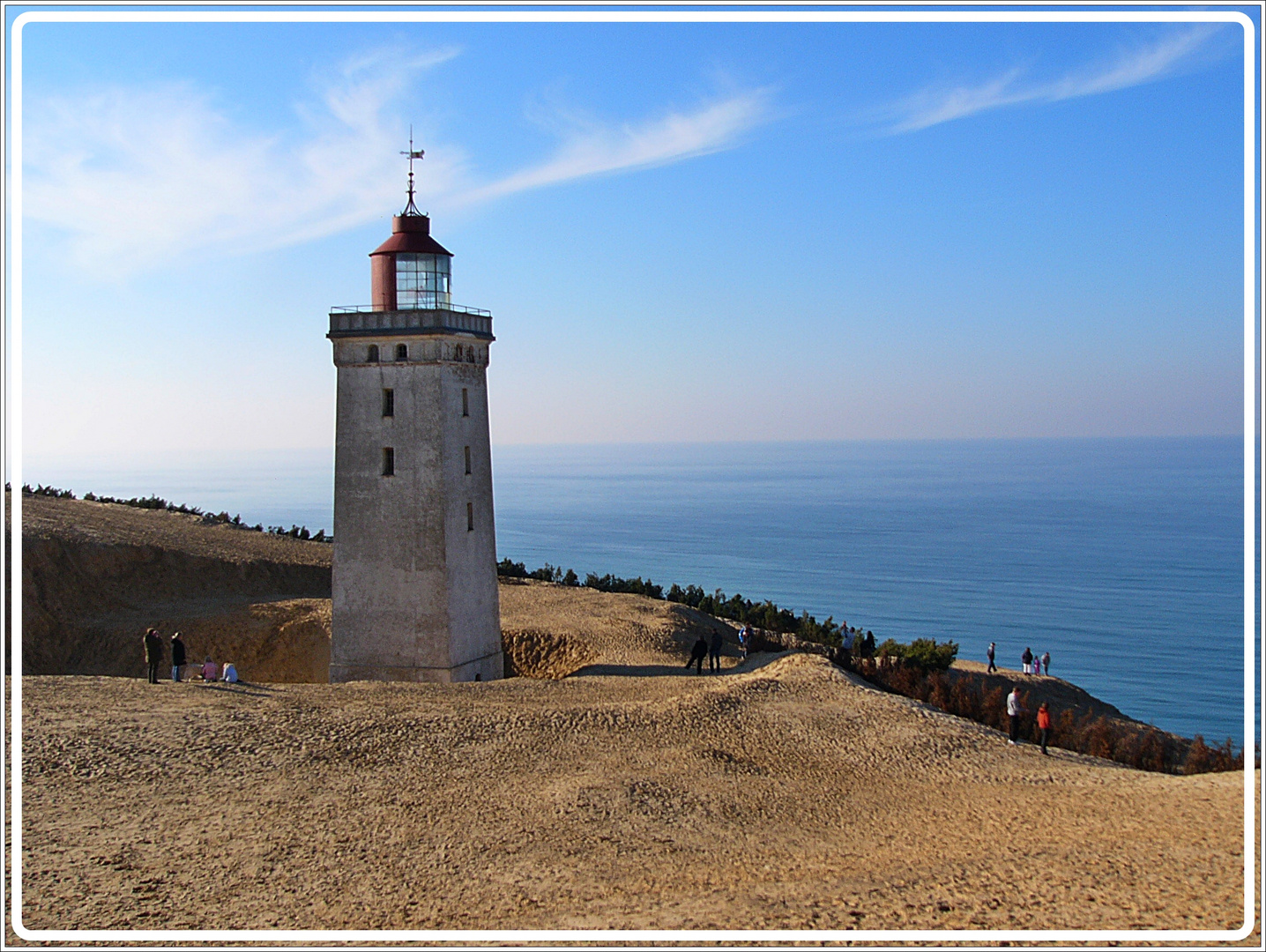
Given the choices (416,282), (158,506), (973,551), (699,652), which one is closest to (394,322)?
(416,282)

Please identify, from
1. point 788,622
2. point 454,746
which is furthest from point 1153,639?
point 454,746

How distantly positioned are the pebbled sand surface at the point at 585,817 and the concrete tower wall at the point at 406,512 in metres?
4.04

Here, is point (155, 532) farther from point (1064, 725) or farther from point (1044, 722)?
point (1044, 722)

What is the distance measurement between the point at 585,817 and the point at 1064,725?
775cm

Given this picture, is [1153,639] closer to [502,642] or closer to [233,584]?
[502,642]

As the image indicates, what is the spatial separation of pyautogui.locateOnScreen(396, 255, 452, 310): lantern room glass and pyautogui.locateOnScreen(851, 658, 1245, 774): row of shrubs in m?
10.1

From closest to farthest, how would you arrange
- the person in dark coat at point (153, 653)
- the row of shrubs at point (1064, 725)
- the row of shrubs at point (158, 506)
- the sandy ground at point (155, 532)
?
the row of shrubs at point (1064, 725) < the person in dark coat at point (153, 653) < the sandy ground at point (155, 532) < the row of shrubs at point (158, 506)

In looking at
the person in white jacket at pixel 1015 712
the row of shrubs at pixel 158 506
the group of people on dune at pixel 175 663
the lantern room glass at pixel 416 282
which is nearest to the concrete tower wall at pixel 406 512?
the lantern room glass at pixel 416 282

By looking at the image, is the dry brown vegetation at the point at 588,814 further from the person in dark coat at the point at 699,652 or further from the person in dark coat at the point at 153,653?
the person in dark coat at the point at 699,652

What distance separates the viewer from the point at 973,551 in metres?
63.5

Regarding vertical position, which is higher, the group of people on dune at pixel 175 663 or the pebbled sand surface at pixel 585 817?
the group of people on dune at pixel 175 663

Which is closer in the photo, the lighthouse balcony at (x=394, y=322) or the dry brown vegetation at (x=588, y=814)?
the dry brown vegetation at (x=588, y=814)

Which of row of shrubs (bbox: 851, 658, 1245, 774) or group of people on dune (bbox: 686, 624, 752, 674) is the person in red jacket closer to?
row of shrubs (bbox: 851, 658, 1245, 774)

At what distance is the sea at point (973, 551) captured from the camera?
3409cm
